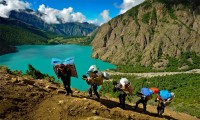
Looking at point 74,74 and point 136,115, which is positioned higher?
point 74,74

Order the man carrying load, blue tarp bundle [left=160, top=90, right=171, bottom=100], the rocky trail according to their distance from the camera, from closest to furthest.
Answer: the rocky trail, the man carrying load, blue tarp bundle [left=160, top=90, right=171, bottom=100]

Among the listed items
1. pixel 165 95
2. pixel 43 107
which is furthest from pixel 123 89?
pixel 43 107

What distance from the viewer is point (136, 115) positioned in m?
16.6

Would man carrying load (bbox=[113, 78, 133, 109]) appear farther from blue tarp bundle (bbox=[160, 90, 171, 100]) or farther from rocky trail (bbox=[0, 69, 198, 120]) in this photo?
blue tarp bundle (bbox=[160, 90, 171, 100])

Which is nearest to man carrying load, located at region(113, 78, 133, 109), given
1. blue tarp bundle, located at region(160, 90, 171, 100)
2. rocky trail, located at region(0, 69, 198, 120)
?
rocky trail, located at region(0, 69, 198, 120)

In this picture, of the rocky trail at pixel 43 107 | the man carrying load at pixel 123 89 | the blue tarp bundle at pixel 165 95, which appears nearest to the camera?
the rocky trail at pixel 43 107

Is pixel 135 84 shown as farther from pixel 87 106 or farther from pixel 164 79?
pixel 87 106

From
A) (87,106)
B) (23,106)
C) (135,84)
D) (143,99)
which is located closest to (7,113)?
(23,106)

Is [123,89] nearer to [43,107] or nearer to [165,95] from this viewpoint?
[165,95]

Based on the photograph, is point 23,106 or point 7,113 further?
point 23,106

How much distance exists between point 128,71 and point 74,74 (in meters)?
172

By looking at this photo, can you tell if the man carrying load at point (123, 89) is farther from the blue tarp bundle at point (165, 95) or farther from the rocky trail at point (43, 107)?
the blue tarp bundle at point (165, 95)

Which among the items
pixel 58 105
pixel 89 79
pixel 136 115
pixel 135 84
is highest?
pixel 89 79

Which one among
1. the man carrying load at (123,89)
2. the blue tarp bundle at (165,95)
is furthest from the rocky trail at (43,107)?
the blue tarp bundle at (165,95)
